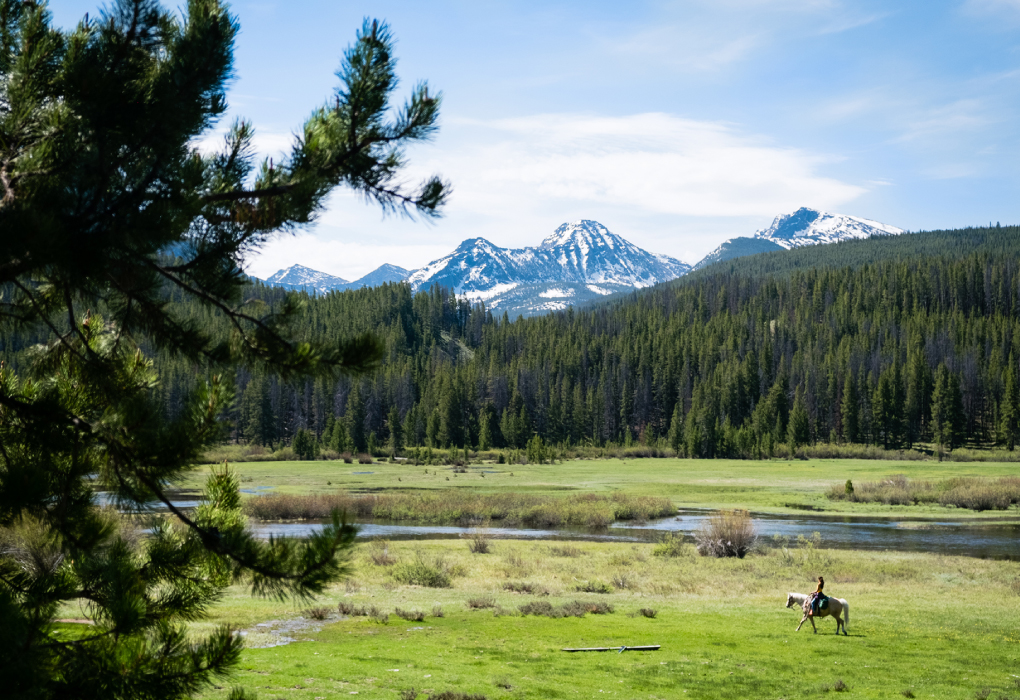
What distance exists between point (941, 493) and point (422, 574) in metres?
43.7

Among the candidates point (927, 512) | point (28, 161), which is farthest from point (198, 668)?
point (927, 512)

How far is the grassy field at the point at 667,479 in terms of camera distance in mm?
56719

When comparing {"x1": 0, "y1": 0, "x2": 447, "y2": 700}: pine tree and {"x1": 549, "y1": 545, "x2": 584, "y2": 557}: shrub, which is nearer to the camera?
{"x1": 0, "y1": 0, "x2": 447, "y2": 700}: pine tree

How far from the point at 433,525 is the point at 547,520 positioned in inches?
274

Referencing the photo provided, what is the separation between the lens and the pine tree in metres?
5.14

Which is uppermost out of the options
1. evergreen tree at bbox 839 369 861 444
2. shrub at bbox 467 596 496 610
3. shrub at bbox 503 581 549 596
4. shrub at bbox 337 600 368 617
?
evergreen tree at bbox 839 369 861 444

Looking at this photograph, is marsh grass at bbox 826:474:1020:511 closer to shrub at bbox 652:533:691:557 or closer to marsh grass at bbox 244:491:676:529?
marsh grass at bbox 244:491:676:529

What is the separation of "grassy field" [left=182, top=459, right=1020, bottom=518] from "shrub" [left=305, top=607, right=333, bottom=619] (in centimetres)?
2949

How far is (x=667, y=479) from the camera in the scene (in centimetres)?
7581

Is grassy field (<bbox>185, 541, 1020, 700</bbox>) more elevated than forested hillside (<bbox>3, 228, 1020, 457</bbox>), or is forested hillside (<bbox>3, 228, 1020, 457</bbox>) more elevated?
forested hillside (<bbox>3, 228, 1020, 457</bbox>)

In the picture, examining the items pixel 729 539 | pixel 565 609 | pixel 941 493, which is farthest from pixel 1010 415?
pixel 565 609

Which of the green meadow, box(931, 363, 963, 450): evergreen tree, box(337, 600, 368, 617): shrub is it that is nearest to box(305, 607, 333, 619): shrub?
the green meadow

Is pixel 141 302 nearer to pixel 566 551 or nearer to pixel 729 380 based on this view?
pixel 566 551

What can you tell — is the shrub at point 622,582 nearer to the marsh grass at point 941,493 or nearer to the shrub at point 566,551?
the shrub at point 566,551
